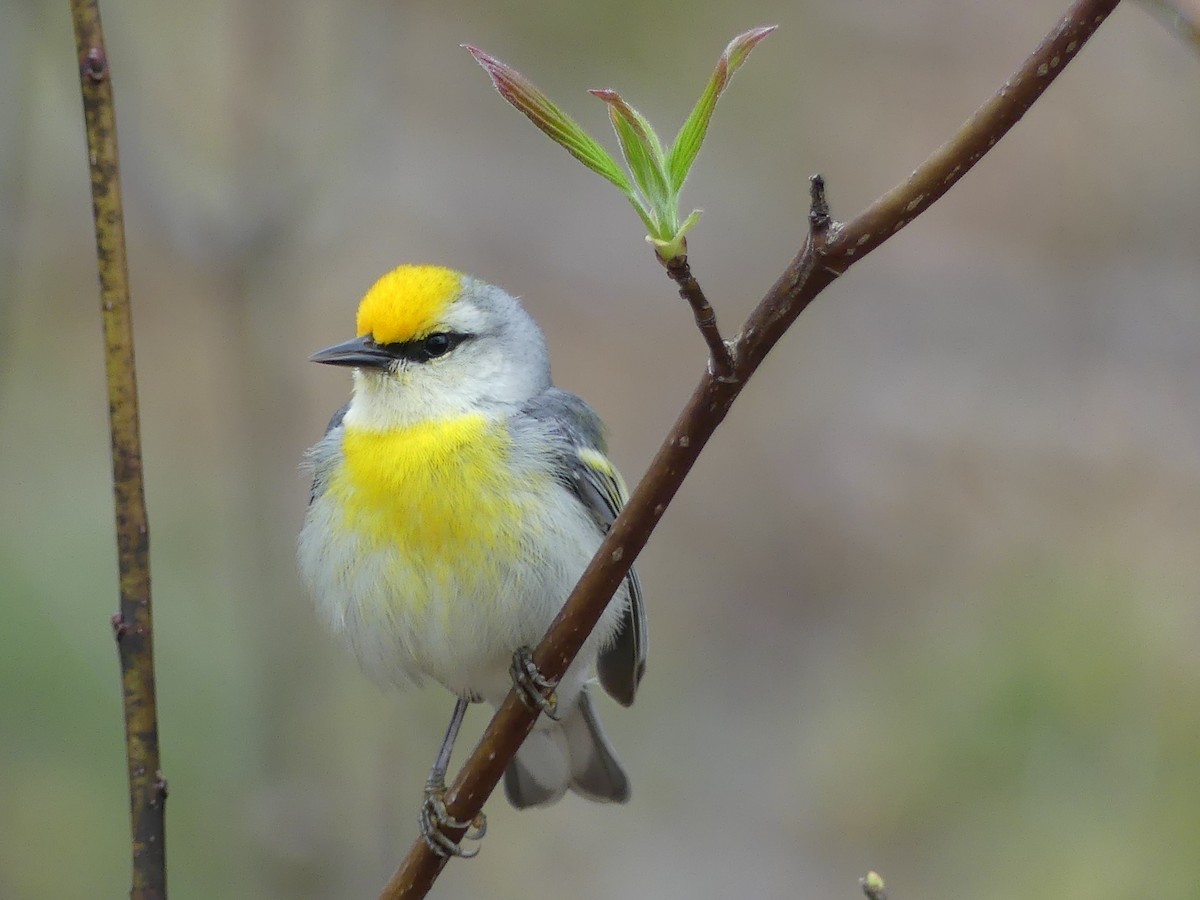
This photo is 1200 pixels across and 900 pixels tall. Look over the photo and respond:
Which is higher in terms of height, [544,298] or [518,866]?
[544,298]

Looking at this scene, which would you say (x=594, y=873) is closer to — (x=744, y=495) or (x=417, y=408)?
(x=744, y=495)

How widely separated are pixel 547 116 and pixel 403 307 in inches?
67.9

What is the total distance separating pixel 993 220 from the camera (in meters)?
7.23

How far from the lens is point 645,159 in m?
1.47

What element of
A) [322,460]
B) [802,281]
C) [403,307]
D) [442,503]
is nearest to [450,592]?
[442,503]

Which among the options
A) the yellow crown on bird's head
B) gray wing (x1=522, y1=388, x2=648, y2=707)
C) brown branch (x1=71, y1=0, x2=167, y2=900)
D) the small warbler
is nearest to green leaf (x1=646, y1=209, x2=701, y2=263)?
brown branch (x1=71, y1=0, x2=167, y2=900)

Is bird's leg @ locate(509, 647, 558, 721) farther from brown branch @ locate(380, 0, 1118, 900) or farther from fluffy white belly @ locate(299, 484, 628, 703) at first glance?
fluffy white belly @ locate(299, 484, 628, 703)

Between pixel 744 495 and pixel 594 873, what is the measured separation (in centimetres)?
210

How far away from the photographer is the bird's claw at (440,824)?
2364 millimetres

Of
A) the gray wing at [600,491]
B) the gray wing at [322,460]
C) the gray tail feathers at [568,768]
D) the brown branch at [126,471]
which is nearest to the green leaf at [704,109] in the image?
the brown branch at [126,471]

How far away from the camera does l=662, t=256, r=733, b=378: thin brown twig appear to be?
1434 millimetres

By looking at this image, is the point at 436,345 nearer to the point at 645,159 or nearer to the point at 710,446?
the point at 645,159

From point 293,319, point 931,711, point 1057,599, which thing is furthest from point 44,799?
point 1057,599

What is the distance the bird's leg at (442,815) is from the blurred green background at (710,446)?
372mm
